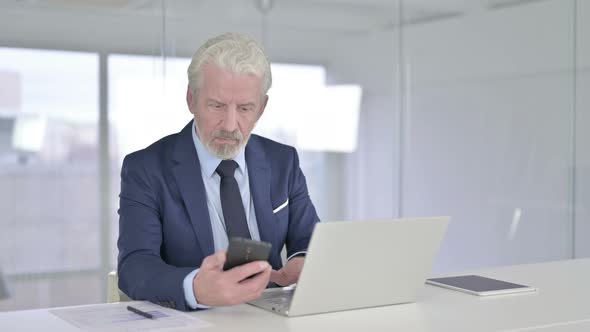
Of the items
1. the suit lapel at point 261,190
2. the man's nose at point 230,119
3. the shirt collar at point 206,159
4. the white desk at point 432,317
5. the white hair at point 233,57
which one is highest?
the white hair at point 233,57

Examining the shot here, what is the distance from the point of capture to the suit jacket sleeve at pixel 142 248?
247 centimetres

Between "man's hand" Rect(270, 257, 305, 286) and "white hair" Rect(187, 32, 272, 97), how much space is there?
1.96 ft

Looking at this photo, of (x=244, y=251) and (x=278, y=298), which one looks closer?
(x=244, y=251)

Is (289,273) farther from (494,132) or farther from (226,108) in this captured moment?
(494,132)

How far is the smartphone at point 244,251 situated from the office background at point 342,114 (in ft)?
8.35

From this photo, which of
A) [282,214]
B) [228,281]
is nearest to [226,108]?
[282,214]

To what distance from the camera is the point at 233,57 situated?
2881 mm

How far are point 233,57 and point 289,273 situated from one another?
0.71m

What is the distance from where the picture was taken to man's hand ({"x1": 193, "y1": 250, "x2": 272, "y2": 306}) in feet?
→ 7.45

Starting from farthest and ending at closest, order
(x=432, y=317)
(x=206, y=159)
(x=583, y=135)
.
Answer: (x=583, y=135), (x=206, y=159), (x=432, y=317)

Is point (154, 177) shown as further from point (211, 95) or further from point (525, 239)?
point (525, 239)

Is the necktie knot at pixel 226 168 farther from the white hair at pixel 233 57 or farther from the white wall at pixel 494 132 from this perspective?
the white wall at pixel 494 132

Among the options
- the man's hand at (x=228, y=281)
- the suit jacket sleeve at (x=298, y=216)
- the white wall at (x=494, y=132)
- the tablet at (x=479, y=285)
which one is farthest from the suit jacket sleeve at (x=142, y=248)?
the white wall at (x=494, y=132)

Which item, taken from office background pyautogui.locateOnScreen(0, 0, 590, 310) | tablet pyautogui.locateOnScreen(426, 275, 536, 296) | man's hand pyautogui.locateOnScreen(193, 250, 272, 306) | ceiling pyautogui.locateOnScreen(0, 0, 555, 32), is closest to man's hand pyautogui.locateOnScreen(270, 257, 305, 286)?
tablet pyautogui.locateOnScreen(426, 275, 536, 296)
